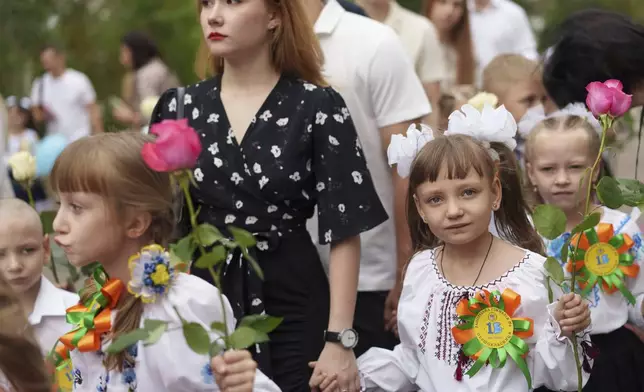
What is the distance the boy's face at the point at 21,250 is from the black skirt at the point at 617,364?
2190mm

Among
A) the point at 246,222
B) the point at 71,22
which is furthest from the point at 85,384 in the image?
the point at 71,22

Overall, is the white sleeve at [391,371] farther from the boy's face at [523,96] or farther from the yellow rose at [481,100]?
the boy's face at [523,96]

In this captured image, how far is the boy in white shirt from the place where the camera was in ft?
15.5

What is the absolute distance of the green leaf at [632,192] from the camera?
3594 millimetres

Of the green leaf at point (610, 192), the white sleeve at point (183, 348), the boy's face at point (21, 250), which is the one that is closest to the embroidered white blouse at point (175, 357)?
the white sleeve at point (183, 348)

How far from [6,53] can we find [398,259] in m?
13.5

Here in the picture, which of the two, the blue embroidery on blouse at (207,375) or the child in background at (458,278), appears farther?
the child in background at (458,278)

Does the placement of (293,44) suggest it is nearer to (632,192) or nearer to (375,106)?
(375,106)

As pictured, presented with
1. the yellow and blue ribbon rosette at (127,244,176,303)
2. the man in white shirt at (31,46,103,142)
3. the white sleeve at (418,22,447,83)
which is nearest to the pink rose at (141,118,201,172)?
the yellow and blue ribbon rosette at (127,244,176,303)

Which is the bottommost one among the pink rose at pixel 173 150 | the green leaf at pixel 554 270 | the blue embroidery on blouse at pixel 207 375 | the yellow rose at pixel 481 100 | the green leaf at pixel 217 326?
the yellow rose at pixel 481 100

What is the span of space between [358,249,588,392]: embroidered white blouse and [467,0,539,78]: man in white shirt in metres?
4.63

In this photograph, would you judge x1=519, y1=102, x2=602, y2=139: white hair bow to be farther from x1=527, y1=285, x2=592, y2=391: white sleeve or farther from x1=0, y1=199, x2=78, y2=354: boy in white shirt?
x1=0, y1=199, x2=78, y2=354: boy in white shirt

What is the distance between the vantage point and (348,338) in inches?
164

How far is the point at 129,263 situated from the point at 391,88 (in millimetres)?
1775
